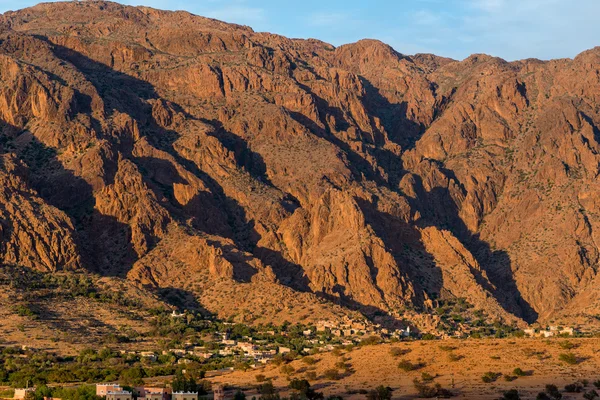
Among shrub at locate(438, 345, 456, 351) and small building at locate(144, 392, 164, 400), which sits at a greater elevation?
shrub at locate(438, 345, 456, 351)

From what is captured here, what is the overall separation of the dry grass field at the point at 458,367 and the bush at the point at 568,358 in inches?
15.5

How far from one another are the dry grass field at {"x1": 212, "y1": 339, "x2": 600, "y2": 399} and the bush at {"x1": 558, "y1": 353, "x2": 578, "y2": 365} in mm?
394

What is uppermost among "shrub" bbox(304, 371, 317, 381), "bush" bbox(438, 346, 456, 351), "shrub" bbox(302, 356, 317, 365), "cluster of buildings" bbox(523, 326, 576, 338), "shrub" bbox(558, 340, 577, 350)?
"shrub" bbox(558, 340, 577, 350)

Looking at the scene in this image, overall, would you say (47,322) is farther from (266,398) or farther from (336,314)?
(266,398)

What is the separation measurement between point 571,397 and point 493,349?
19101 millimetres

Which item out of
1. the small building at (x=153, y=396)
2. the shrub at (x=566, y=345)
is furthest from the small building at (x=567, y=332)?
the small building at (x=153, y=396)

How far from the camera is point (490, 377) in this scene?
363 ft

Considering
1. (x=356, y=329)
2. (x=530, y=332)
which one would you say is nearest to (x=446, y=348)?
(x=530, y=332)

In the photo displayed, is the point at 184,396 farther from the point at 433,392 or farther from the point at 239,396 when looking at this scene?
the point at 433,392

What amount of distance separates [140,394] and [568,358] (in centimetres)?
3710

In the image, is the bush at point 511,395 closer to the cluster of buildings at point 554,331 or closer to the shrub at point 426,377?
the shrub at point 426,377

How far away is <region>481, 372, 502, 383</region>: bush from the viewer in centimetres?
11012

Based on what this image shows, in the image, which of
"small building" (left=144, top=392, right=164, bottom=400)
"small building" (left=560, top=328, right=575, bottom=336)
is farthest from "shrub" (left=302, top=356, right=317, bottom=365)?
"small building" (left=560, top=328, right=575, bottom=336)

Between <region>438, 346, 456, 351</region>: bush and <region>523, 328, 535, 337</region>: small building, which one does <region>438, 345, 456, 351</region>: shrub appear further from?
<region>523, 328, 535, 337</region>: small building
